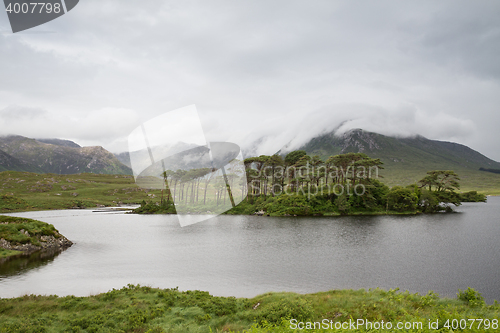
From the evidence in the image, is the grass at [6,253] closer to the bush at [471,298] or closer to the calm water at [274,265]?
the calm water at [274,265]

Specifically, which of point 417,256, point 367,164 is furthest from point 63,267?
point 367,164

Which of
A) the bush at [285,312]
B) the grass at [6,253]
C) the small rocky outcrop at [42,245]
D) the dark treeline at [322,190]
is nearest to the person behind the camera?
the bush at [285,312]

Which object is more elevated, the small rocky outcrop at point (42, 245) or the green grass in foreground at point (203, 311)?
the green grass in foreground at point (203, 311)

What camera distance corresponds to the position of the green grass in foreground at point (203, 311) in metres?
13.2

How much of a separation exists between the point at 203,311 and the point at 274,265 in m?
14.8

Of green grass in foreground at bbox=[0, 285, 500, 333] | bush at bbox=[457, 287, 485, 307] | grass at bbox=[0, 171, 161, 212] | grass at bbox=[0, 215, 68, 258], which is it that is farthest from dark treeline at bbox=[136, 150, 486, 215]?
bush at bbox=[457, 287, 485, 307]

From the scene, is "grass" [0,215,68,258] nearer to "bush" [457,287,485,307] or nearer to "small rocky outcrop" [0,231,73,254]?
"small rocky outcrop" [0,231,73,254]

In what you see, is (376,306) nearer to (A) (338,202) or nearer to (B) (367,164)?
(A) (338,202)

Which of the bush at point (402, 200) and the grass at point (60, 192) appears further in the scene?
the grass at point (60, 192)

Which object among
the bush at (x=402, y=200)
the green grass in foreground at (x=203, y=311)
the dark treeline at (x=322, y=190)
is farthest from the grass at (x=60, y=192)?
the bush at (x=402, y=200)

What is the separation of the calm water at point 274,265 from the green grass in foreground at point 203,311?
4.85 m

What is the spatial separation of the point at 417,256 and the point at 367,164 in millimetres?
64407

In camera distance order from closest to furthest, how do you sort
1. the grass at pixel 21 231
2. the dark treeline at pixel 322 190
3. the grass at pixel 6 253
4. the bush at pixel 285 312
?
the bush at pixel 285 312
the grass at pixel 6 253
the grass at pixel 21 231
the dark treeline at pixel 322 190

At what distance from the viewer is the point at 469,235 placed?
148 ft
